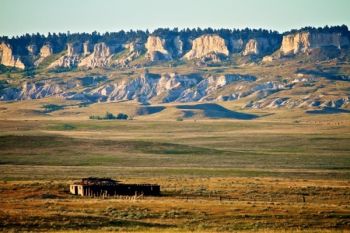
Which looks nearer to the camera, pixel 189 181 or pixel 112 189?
pixel 112 189

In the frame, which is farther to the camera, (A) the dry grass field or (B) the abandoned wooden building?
(B) the abandoned wooden building

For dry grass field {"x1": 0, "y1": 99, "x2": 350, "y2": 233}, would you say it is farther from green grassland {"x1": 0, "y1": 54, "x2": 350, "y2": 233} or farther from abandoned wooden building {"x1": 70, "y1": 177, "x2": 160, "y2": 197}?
abandoned wooden building {"x1": 70, "y1": 177, "x2": 160, "y2": 197}

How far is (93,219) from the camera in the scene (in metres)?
54.5

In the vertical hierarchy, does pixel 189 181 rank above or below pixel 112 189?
below

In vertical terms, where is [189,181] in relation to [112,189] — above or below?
below

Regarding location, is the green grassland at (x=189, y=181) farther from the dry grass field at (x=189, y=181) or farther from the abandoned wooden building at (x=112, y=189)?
the abandoned wooden building at (x=112, y=189)

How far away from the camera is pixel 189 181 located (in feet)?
282

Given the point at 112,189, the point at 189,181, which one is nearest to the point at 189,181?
the point at 189,181

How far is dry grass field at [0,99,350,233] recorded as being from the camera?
5491cm

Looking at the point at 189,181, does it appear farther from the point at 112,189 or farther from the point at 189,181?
the point at 112,189

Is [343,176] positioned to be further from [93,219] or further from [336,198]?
[93,219]

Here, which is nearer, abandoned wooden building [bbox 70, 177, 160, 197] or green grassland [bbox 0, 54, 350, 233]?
green grassland [bbox 0, 54, 350, 233]

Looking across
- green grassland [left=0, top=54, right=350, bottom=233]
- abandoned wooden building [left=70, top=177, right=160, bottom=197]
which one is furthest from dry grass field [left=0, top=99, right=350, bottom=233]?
abandoned wooden building [left=70, top=177, right=160, bottom=197]

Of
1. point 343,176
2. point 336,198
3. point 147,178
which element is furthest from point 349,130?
point 336,198
